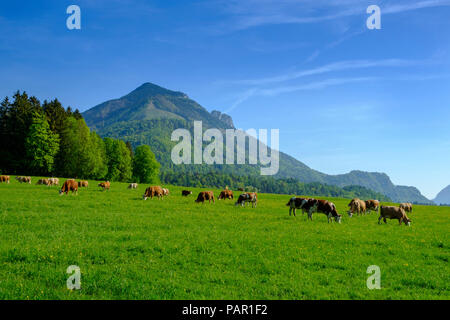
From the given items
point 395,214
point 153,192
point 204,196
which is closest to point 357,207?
point 395,214

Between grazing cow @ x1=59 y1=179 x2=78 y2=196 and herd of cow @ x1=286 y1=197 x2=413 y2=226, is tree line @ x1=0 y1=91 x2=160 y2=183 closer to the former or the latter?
grazing cow @ x1=59 y1=179 x2=78 y2=196

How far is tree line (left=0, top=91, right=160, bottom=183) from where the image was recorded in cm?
7125

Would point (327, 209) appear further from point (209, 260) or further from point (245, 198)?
point (209, 260)

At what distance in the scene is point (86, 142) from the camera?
270ft

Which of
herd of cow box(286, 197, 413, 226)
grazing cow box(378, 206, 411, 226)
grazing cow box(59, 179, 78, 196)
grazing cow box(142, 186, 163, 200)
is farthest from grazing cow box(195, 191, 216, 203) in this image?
grazing cow box(378, 206, 411, 226)

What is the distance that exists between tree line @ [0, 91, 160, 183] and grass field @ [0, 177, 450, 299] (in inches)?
2352

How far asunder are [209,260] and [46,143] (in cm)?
7363

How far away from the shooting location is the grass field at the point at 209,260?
9.03 metres

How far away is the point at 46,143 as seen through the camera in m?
71.2

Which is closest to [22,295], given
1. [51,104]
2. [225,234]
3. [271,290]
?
[271,290]

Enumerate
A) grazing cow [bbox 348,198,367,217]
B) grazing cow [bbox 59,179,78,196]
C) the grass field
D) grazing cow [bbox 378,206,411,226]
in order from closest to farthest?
the grass field, grazing cow [bbox 378,206,411,226], grazing cow [bbox 348,198,367,217], grazing cow [bbox 59,179,78,196]

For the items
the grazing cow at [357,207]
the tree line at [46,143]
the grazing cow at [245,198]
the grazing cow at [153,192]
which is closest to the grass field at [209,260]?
the grazing cow at [357,207]
